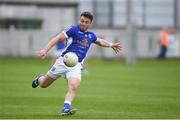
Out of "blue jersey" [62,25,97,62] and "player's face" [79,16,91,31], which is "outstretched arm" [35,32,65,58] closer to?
"blue jersey" [62,25,97,62]

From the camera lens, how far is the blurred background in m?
59.1

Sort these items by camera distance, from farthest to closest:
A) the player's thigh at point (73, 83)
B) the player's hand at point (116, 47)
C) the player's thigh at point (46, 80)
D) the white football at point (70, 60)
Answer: the player's hand at point (116, 47) < the player's thigh at point (46, 80) < the white football at point (70, 60) < the player's thigh at point (73, 83)

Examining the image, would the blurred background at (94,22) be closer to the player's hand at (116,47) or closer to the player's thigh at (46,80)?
the player's hand at (116,47)

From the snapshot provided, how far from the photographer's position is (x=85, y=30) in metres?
18.2

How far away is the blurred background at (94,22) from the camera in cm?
5912

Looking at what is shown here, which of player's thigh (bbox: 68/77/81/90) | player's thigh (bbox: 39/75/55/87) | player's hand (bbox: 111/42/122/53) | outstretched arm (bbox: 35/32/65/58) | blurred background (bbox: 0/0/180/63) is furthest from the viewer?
blurred background (bbox: 0/0/180/63)

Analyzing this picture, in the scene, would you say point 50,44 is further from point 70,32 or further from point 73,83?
point 73,83

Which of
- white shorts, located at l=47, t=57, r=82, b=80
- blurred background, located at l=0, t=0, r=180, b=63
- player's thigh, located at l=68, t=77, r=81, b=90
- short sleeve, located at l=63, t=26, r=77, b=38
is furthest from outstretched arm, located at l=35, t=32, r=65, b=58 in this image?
blurred background, located at l=0, t=0, r=180, b=63

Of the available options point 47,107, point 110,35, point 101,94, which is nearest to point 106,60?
point 110,35

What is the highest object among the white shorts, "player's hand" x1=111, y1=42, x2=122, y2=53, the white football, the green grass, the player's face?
the player's face

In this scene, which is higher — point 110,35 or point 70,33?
point 70,33

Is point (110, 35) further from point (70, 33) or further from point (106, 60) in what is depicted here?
point (70, 33)

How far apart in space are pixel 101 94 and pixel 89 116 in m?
7.43

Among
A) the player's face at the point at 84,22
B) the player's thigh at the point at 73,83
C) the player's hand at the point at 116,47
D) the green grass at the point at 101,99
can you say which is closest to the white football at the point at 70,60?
the player's thigh at the point at 73,83
